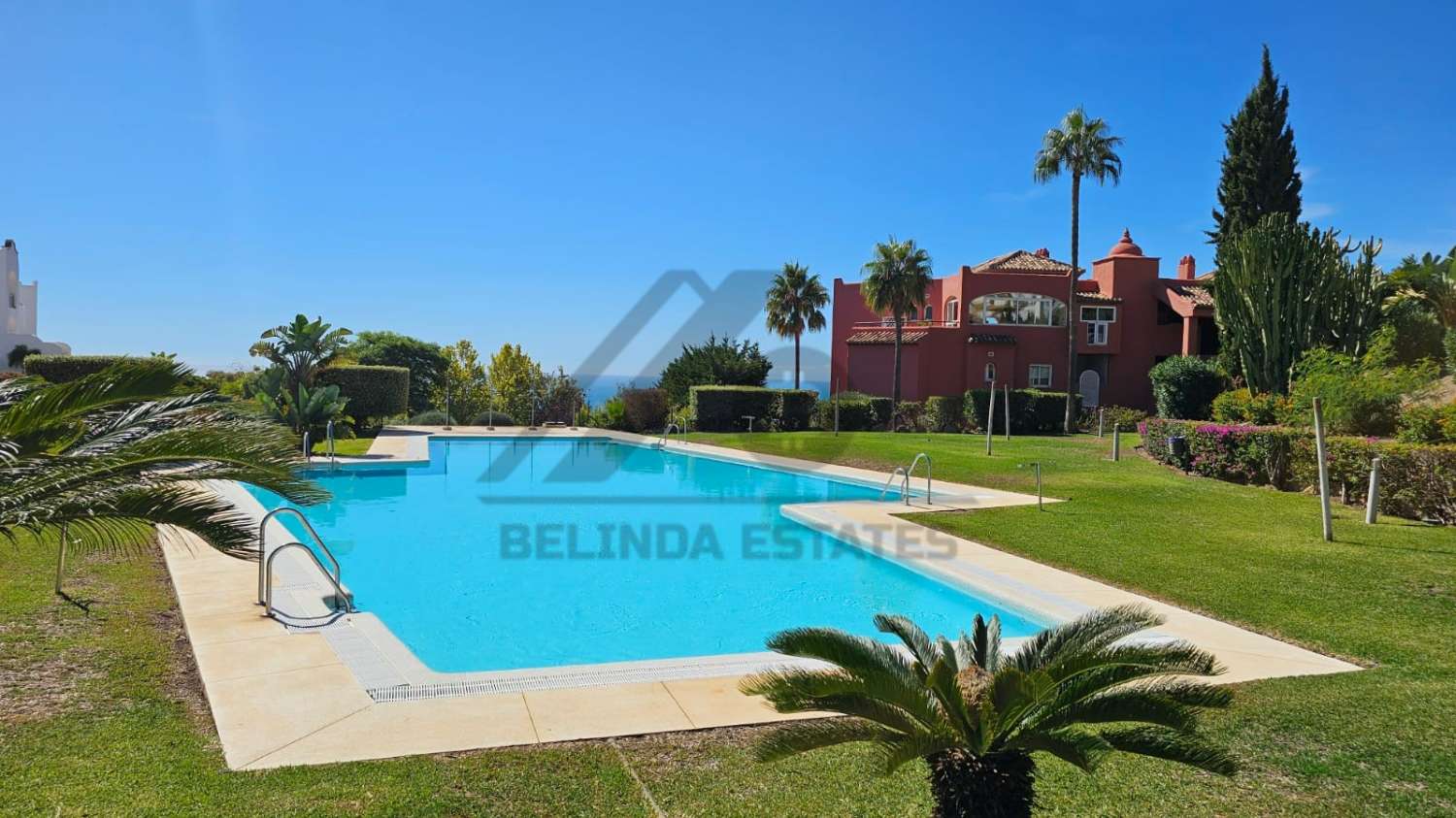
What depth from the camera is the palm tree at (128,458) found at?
14.4 ft

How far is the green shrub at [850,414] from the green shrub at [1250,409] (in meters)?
11.8

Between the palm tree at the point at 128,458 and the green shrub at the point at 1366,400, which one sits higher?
the green shrub at the point at 1366,400

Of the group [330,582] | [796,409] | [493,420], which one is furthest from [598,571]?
[493,420]

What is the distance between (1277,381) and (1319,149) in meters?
→ 16.9

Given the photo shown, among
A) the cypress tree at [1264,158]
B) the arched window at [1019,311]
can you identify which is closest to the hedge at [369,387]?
the arched window at [1019,311]

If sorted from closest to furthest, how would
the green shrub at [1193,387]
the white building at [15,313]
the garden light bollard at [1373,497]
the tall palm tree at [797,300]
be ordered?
the garden light bollard at [1373,497] → the green shrub at [1193,387] → the tall palm tree at [797,300] → the white building at [15,313]

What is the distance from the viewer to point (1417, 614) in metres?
7.63

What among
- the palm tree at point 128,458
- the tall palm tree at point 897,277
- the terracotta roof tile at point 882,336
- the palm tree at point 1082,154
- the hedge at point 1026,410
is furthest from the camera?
the terracotta roof tile at point 882,336

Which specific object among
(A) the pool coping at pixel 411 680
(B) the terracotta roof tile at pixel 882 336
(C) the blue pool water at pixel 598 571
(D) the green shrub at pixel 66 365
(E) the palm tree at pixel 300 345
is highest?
(B) the terracotta roof tile at pixel 882 336

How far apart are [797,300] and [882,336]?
3924 millimetres

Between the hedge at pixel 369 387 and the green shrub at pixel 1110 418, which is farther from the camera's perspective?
the green shrub at pixel 1110 418

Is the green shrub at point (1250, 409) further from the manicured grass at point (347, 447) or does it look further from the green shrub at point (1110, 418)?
the manicured grass at point (347, 447)

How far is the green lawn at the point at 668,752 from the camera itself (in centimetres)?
395

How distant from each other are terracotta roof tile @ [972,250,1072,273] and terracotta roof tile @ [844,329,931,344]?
368 cm
